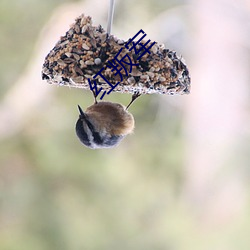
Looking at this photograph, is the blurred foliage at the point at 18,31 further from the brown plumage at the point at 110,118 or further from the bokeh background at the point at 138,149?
the brown plumage at the point at 110,118

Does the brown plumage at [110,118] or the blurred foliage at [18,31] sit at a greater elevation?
the blurred foliage at [18,31]

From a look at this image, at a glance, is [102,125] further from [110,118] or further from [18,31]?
[18,31]

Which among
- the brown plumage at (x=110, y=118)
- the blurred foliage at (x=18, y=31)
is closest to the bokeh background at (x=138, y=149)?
the blurred foliage at (x=18, y=31)

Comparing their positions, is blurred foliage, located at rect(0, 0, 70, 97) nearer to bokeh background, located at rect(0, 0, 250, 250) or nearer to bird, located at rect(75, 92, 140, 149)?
bokeh background, located at rect(0, 0, 250, 250)

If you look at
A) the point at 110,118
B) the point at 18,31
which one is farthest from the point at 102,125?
the point at 18,31

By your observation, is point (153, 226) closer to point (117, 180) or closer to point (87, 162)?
point (117, 180)

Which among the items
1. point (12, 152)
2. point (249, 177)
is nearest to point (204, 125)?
point (249, 177)

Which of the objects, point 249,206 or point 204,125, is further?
point 249,206
